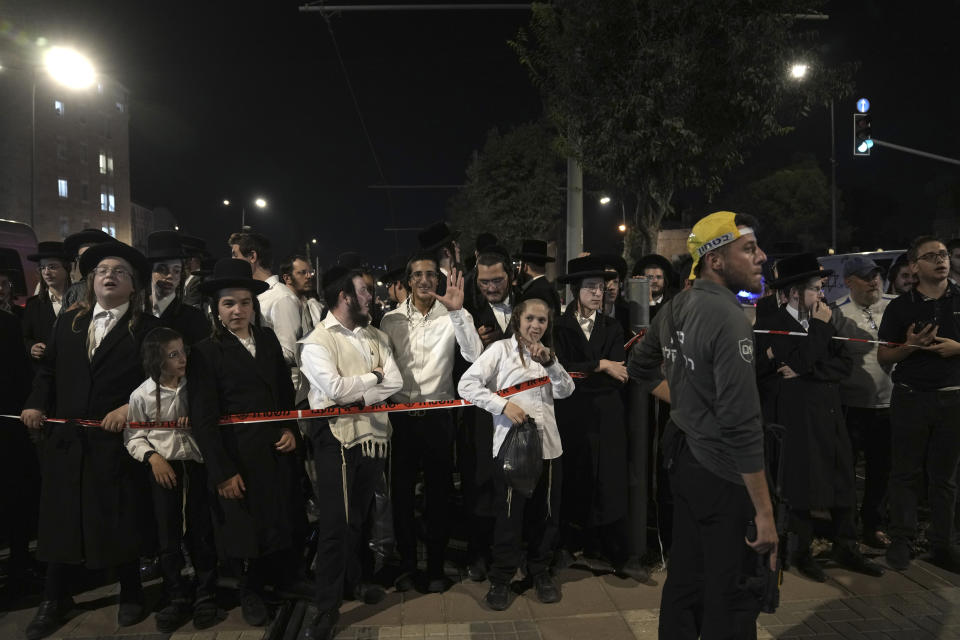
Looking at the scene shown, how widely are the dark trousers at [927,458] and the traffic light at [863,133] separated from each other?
12.4 meters

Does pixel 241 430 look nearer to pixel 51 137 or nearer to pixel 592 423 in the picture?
pixel 592 423

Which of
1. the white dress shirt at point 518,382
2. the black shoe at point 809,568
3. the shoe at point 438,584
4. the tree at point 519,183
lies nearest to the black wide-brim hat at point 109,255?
the white dress shirt at point 518,382

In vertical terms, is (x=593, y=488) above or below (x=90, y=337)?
below

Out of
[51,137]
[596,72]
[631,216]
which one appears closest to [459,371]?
[596,72]

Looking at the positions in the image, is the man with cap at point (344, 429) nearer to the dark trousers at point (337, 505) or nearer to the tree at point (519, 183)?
the dark trousers at point (337, 505)

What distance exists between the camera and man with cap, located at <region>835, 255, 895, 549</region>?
5.16 meters

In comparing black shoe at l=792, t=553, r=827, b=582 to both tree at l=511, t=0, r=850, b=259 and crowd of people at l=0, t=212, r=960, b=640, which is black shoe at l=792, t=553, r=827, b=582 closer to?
crowd of people at l=0, t=212, r=960, b=640

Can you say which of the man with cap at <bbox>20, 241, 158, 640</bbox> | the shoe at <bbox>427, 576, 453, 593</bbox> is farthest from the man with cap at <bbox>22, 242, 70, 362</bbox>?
the shoe at <bbox>427, 576, 453, 593</bbox>

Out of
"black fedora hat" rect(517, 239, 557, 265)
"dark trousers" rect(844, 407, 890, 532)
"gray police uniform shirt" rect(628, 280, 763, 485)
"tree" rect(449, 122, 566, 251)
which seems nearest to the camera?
"gray police uniform shirt" rect(628, 280, 763, 485)

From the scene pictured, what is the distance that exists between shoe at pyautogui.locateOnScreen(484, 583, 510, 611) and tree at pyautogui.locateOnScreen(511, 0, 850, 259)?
24.5 ft

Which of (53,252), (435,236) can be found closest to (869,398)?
Answer: (435,236)

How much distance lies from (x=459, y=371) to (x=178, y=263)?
2357mm

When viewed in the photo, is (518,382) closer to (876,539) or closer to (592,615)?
(592,615)

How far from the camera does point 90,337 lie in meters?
4.04
